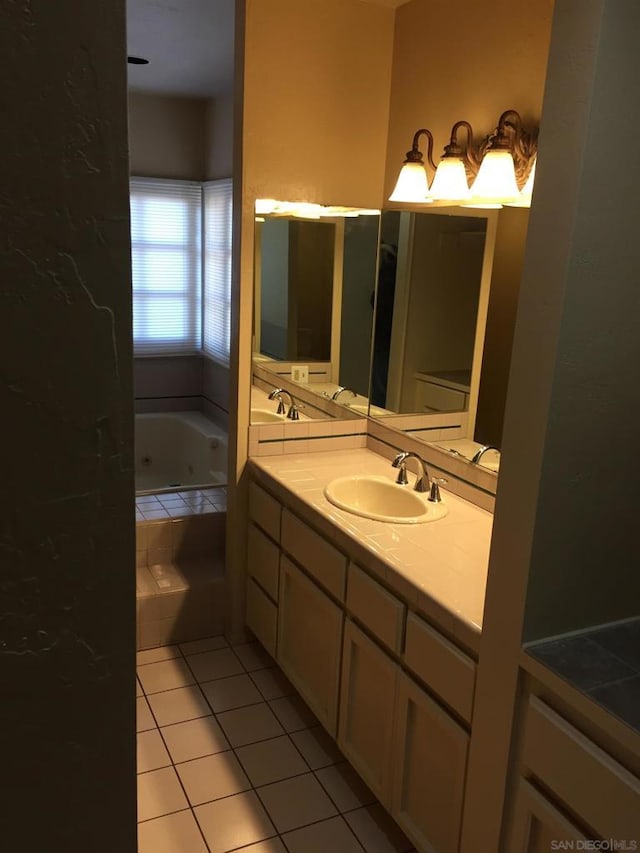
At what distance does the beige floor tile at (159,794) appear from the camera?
215 cm

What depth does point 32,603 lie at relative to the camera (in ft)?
1.74

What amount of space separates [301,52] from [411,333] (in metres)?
1.14

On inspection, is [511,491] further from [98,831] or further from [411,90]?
[411,90]

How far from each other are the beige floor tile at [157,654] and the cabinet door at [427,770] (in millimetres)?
1317

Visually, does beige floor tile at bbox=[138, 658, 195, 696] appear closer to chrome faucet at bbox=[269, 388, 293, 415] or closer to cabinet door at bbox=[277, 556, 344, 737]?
cabinet door at bbox=[277, 556, 344, 737]

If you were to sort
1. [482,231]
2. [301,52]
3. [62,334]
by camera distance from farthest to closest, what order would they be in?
[301,52], [482,231], [62,334]

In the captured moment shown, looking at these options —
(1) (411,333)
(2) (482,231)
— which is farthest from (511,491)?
(1) (411,333)

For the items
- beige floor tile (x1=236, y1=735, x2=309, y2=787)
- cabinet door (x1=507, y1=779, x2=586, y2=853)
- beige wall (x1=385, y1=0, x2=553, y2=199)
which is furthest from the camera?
beige floor tile (x1=236, y1=735, x2=309, y2=787)

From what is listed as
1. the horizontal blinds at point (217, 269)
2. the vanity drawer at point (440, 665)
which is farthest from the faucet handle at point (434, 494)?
the horizontal blinds at point (217, 269)

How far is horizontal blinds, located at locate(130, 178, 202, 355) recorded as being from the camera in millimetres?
4801

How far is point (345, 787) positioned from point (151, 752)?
672mm

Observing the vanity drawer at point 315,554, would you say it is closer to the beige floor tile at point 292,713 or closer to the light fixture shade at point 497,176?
the beige floor tile at point 292,713

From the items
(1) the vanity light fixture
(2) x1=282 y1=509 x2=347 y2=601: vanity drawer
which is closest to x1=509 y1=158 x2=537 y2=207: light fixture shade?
(1) the vanity light fixture

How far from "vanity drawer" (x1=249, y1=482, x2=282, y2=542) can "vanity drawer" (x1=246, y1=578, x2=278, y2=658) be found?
0.29m
